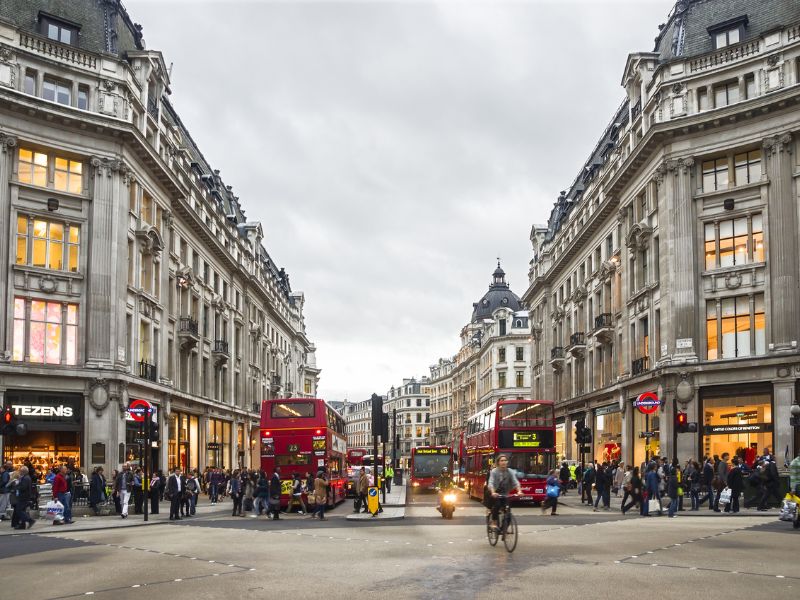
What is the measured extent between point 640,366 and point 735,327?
6.80 m

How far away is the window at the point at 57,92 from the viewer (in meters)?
38.7

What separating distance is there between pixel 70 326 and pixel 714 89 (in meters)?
29.4

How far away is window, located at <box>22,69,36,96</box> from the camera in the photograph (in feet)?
124

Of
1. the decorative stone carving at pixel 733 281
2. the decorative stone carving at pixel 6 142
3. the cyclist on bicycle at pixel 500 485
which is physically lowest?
the cyclist on bicycle at pixel 500 485

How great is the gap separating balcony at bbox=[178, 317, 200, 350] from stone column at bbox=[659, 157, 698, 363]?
26532mm

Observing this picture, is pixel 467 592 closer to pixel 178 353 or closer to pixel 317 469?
pixel 317 469

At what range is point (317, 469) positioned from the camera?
33.9 m

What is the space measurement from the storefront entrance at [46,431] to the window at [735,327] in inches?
1060

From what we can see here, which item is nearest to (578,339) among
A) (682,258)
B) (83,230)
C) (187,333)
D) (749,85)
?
(682,258)

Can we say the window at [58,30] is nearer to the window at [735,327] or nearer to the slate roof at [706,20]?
the slate roof at [706,20]

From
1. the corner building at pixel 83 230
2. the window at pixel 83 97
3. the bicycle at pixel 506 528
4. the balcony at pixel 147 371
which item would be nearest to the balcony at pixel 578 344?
the corner building at pixel 83 230

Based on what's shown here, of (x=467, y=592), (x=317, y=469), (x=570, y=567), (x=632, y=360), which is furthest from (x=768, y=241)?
(x=467, y=592)

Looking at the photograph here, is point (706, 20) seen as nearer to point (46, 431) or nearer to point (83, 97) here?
point (83, 97)

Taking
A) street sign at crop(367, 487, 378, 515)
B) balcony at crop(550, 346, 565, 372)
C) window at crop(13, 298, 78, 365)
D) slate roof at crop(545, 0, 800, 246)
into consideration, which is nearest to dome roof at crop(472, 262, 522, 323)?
balcony at crop(550, 346, 565, 372)
